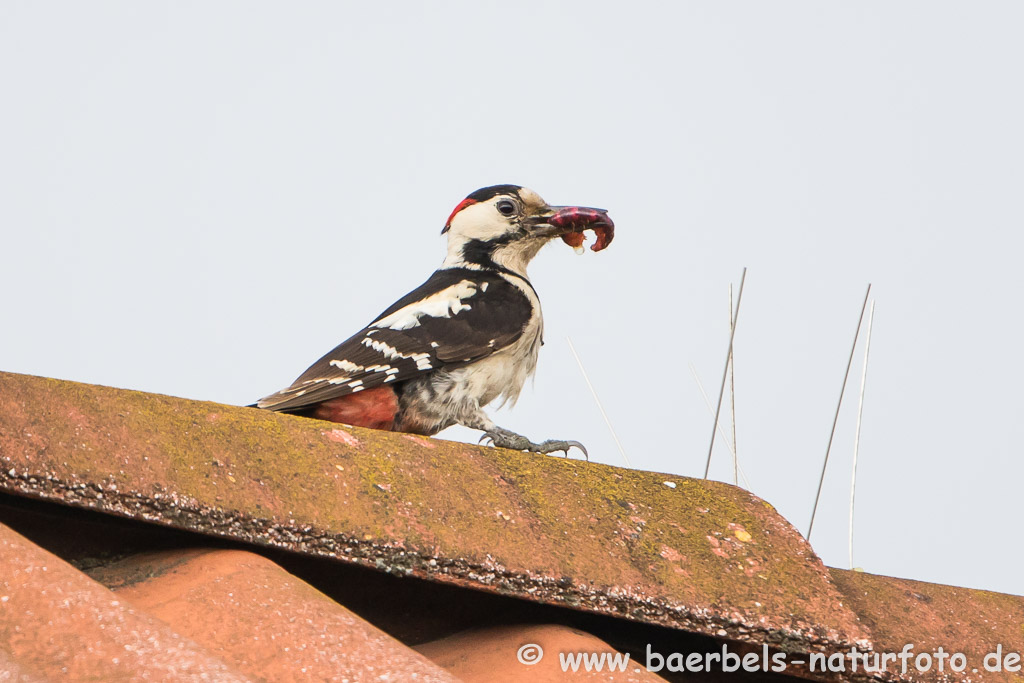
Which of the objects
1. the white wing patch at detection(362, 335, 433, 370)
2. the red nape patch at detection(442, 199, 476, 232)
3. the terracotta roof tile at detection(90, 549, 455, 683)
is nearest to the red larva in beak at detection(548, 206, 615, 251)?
the red nape patch at detection(442, 199, 476, 232)

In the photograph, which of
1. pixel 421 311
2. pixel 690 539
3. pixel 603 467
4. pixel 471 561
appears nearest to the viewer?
pixel 471 561

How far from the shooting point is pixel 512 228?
445cm

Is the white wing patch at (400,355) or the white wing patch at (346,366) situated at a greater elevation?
the white wing patch at (400,355)

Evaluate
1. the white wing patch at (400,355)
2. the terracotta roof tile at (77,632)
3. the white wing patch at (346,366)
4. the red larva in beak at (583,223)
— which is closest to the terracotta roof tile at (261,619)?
the terracotta roof tile at (77,632)

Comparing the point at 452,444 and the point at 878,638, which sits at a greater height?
the point at 452,444

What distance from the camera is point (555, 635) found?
2.03 meters

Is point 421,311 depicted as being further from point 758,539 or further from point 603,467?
point 758,539

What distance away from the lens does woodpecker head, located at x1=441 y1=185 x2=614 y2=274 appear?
173 inches

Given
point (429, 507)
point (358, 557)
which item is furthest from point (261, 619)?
point (429, 507)

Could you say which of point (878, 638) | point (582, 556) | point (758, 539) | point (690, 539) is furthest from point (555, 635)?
point (878, 638)

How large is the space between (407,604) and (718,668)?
67 cm

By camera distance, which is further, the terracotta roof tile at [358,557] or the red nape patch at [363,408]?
the red nape patch at [363,408]

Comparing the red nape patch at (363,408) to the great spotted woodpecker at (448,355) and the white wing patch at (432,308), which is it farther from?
the white wing patch at (432,308)

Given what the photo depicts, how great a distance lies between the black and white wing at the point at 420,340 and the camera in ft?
11.6
